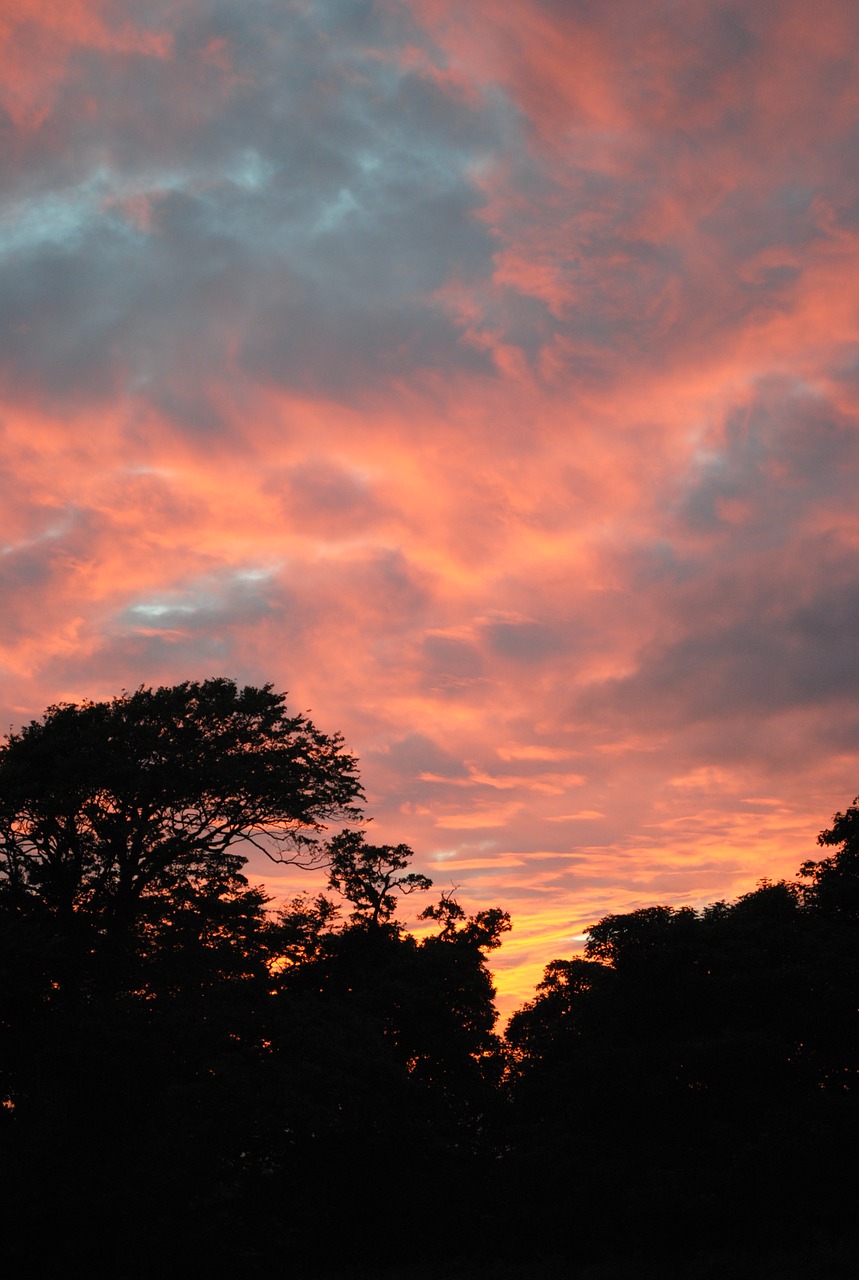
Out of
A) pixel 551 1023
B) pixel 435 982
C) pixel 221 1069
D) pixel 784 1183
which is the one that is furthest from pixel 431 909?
pixel 784 1183

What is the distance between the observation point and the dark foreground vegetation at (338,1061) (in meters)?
29.3

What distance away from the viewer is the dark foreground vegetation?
2930 cm

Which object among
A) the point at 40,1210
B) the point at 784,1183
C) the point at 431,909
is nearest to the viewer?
the point at 40,1210

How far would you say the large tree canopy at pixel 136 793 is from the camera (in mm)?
35625

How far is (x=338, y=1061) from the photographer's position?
33375 millimetres

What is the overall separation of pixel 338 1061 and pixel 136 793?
39.5 feet

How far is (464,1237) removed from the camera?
36656 mm

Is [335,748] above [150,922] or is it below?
above

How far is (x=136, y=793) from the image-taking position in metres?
36.5

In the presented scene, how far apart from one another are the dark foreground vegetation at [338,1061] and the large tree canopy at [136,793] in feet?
0.37

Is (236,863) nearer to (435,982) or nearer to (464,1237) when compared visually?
(435,982)

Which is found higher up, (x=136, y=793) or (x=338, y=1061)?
(x=136, y=793)

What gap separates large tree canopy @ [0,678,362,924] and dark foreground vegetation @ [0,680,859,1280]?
4.5 inches

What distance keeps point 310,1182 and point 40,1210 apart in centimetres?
1310
